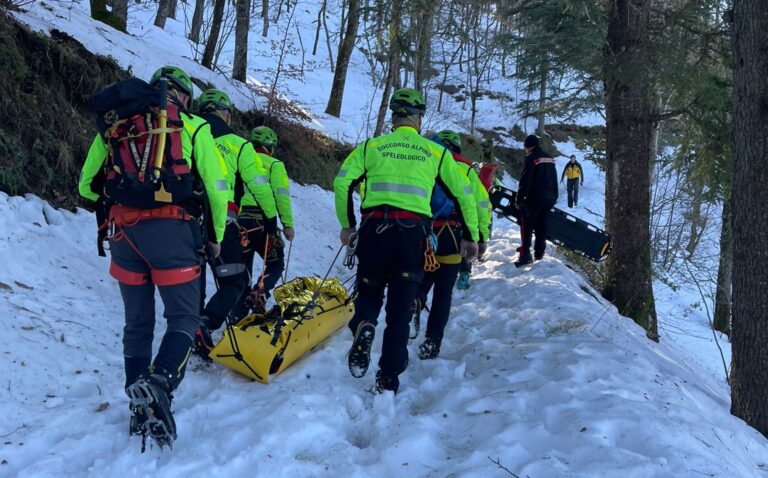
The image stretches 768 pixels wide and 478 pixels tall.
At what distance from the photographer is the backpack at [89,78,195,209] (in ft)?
9.86

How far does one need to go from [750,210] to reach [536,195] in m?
4.62

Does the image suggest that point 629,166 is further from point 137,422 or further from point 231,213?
point 137,422

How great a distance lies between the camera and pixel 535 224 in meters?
8.62

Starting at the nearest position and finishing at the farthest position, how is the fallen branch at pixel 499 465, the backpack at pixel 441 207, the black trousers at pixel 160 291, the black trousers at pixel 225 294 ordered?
the fallen branch at pixel 499 465 → the black trousers at pixel 160 291 → the black trousers at pixel 225 294 → the backpack at pixel 441 207

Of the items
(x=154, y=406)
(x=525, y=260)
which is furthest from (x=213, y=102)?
(x=525, y=260)

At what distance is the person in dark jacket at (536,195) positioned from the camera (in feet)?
27.6

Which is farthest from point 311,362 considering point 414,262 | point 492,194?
point 492,194

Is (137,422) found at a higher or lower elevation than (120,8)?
lower

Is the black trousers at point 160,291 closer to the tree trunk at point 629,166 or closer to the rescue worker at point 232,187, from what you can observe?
the rescue worker at point 232,187

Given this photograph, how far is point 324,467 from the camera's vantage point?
307cm

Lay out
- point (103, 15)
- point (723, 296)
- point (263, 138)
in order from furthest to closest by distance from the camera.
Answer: point (723, 296)
point (103, 15)
point (263, 138)

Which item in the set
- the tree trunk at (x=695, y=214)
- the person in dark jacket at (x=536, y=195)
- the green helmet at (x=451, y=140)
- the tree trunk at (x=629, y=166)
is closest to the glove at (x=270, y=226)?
the green helmet at (x=451, y=140)

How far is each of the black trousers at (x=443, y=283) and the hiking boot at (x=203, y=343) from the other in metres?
2.01

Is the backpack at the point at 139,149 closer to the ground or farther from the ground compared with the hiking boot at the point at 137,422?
farther from the ground
